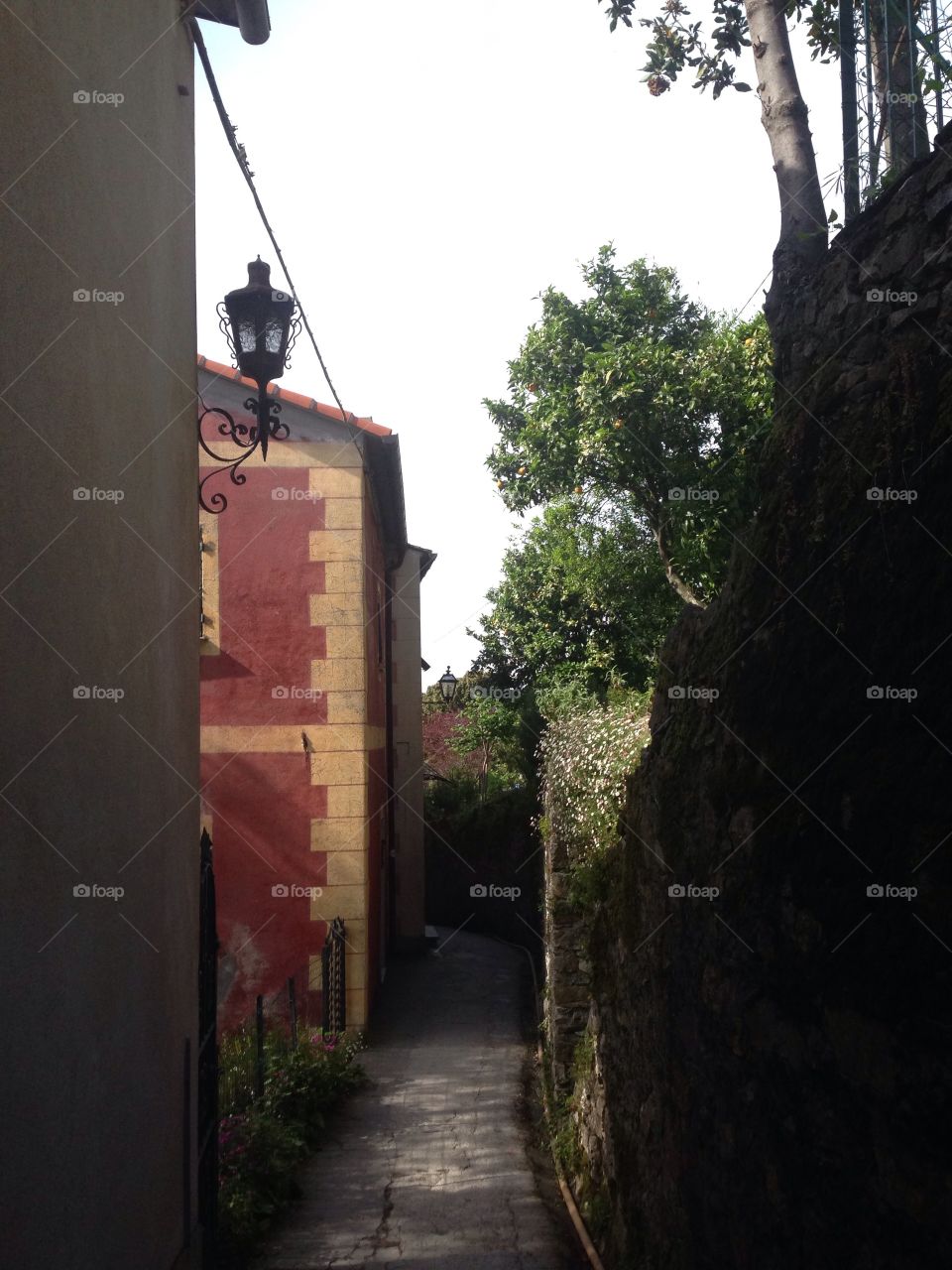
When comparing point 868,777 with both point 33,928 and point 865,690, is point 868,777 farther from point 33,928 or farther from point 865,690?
point 33,928

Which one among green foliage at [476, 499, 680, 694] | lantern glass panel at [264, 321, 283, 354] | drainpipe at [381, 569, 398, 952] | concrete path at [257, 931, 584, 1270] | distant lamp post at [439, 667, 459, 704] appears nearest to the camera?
concrete path at [257, 931, 584, 1270]

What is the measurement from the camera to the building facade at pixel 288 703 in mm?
11625

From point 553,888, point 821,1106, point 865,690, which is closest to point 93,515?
point 865,690

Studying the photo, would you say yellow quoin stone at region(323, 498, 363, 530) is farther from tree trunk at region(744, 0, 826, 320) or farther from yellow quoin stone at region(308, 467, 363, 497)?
tree trunk at region(744, 0, 826, 320)

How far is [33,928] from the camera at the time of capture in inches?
118

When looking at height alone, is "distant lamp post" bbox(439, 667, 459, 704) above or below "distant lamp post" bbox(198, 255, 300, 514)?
below

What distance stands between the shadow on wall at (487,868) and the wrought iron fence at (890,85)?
1508 cm

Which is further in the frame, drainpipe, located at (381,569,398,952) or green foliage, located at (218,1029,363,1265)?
drainpipe, located at (381,569,398,952)

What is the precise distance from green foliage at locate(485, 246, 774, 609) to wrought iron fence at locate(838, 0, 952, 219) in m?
3.78

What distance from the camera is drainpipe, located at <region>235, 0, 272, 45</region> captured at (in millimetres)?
6688

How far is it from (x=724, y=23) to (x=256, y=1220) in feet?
28.1

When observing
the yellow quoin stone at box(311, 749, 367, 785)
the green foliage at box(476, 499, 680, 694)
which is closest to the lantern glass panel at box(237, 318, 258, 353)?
the yellow quoin stone at box(311, 749, 367, 785)

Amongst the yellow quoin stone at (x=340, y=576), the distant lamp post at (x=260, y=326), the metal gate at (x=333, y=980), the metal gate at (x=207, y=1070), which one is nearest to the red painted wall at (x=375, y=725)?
the yellow quoin stone at (x=340, y=576)

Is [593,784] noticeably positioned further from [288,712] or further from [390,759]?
[390,759]
